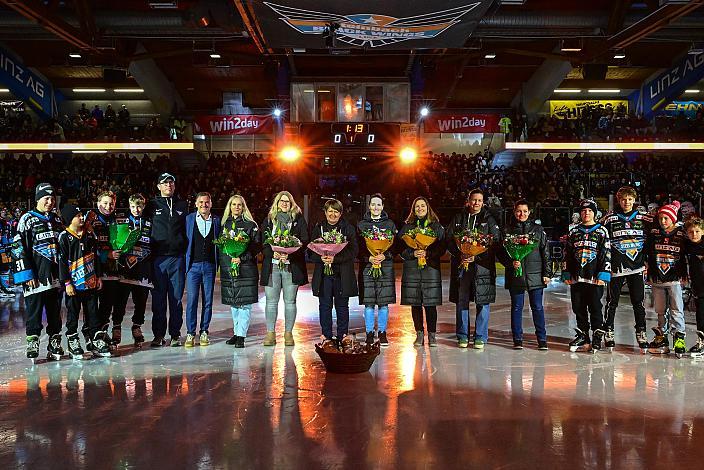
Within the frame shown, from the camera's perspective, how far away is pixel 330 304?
802 centimetres

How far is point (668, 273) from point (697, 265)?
0.32 m

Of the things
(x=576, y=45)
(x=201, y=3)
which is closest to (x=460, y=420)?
(x=201, y=3)

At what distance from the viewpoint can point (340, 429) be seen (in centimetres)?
493

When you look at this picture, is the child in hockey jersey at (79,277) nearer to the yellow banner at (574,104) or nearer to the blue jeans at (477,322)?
the blue jeans at (477,322)

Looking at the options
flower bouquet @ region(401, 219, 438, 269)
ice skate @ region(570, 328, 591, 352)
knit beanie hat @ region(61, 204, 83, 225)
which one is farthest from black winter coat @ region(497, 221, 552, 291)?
knit beanie hat @ region(61, 204, 83, 225)

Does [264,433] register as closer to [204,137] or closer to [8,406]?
[8,406]

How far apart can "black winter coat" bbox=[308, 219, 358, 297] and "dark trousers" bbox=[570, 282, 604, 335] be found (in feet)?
8.73

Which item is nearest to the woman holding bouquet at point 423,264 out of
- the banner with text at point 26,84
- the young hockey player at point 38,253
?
the young hockey player at point 38,253

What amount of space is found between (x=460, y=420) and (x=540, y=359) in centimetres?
263

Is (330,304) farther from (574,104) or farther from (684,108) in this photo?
(684,108)

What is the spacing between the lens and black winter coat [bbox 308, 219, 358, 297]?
794cm

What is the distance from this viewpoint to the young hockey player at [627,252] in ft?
25.7

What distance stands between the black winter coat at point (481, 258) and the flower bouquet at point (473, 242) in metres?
0.06

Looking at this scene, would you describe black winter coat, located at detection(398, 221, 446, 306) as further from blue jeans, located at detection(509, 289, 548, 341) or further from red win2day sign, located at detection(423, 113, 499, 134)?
red win2day sign, located at detection(423, 113, 499, 134)
